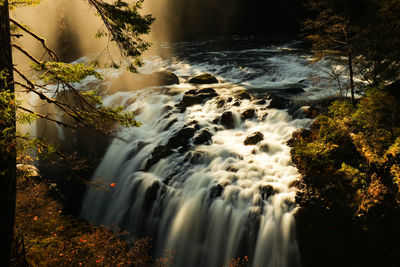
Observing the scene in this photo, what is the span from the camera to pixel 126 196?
11180mm

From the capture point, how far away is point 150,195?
34.1 ft

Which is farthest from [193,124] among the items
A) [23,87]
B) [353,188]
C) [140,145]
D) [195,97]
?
[23,87]

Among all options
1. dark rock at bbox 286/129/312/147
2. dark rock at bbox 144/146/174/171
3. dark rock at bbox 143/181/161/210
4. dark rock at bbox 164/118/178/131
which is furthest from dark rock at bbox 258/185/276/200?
dark rock at bbox 164/118/178/131

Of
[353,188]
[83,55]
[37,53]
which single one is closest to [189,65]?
[353,188]

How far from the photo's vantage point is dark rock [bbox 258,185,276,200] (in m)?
8.48

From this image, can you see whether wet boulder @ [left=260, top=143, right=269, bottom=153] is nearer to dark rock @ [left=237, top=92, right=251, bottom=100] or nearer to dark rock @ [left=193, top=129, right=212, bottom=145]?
dark rock @ [left=193, top=129, right=212, bottom=145]

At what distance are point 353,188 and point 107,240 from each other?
7.48m

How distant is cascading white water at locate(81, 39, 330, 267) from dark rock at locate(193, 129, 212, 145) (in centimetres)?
17

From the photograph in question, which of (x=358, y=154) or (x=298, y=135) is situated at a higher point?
(x=298, y=135)

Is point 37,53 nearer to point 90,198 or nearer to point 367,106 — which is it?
point 90,198

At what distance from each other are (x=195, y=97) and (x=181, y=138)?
4.33 metres

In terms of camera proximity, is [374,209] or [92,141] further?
[92,141]

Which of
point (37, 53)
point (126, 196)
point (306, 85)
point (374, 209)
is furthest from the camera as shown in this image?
point (37, 53)

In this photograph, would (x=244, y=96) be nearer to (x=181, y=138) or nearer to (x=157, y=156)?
(x=181, y=138)
